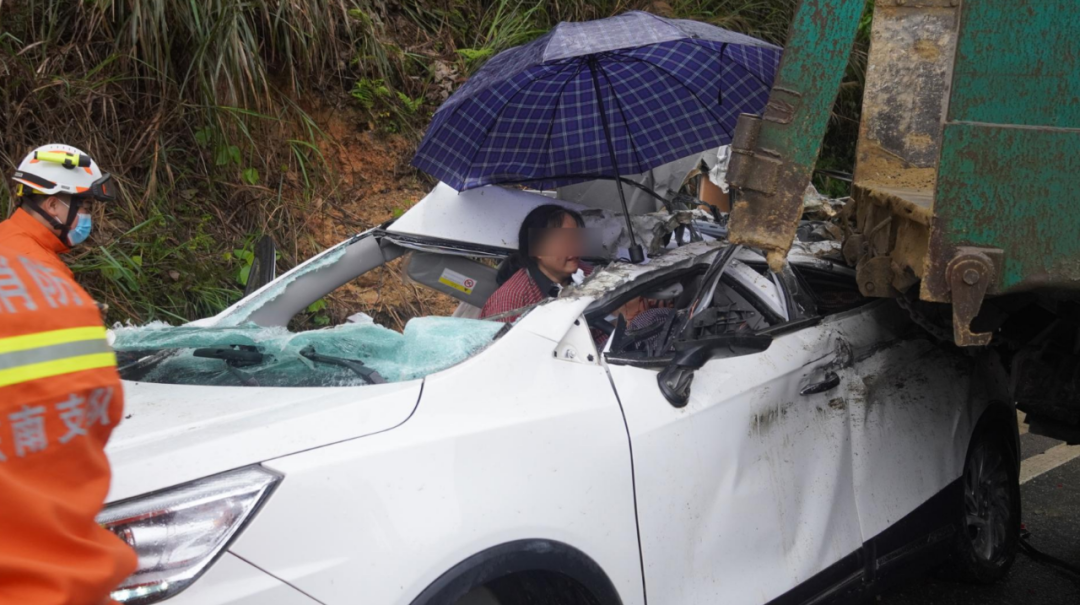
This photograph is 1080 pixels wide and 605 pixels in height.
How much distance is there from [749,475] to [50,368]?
213 cm

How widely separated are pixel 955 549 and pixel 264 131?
520 cm

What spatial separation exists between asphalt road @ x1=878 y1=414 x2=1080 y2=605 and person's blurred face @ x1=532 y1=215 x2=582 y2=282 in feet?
6.39

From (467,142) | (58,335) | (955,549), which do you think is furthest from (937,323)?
(58,335)

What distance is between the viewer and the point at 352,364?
2.69 metres

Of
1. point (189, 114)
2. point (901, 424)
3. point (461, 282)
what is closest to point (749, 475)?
point (901, 424)

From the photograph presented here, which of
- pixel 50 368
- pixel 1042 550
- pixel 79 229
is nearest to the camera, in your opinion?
pixel 50 368

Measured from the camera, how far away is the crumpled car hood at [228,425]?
6.69 feet

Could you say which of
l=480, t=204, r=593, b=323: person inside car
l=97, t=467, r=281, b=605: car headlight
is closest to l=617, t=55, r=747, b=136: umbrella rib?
l=480, t=204, r=593, b=323: person inside car

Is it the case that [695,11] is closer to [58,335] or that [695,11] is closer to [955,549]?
[955,549]

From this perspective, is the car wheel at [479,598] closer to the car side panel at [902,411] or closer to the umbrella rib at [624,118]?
the car side panel at [902,411]

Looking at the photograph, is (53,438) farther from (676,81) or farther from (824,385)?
(676,81)

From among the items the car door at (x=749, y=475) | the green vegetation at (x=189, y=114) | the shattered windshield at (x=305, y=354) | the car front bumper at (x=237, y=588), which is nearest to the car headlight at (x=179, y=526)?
the car front bumper at (x=237, y=588)

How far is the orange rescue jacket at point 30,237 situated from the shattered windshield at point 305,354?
1.06m

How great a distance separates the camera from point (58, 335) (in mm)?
1309
